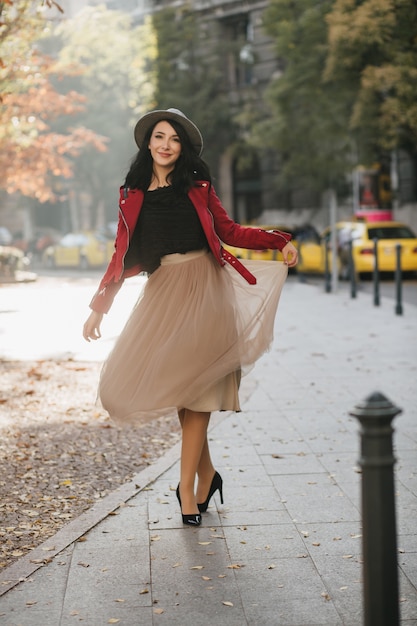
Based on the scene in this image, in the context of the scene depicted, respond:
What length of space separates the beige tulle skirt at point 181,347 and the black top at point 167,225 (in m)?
0.06

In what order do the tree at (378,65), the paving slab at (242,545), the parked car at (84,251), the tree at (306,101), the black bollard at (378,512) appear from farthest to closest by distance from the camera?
the parked car at (84,251) < the tree at (306,101) < the tree at (378,65) < the paving slab at (242,545) < the black bollard at (378,512)

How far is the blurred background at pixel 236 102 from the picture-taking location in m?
23.3

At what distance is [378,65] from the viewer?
24.7 metres

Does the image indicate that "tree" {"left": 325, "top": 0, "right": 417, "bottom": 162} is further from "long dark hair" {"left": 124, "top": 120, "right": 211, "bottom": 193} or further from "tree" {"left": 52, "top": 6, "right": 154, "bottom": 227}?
"long dark hair" {"left": 124, "top": 120, "right": 211, "bottom": 193}

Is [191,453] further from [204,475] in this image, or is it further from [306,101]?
[306,101]

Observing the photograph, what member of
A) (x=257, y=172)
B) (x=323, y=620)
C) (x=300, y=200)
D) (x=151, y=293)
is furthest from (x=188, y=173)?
(x=257, y=172)

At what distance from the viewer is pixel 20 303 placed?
2109 centimetres

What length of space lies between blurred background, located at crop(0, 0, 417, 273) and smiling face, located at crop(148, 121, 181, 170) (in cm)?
755

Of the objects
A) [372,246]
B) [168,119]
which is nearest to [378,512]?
[168,119]

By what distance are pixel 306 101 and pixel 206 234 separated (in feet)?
81.3

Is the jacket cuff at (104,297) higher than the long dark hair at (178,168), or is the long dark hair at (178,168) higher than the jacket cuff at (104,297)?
the long dark hair at (178,168)

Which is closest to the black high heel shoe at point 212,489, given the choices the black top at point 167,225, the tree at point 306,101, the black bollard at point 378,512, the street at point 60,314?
the black top at point 167,225

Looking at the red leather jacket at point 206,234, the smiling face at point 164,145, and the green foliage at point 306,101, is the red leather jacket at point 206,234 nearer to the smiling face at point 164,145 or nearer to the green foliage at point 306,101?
the smiling face at point 164,145

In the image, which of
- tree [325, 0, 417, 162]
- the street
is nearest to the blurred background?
tree [325, 0, 417, 162]
